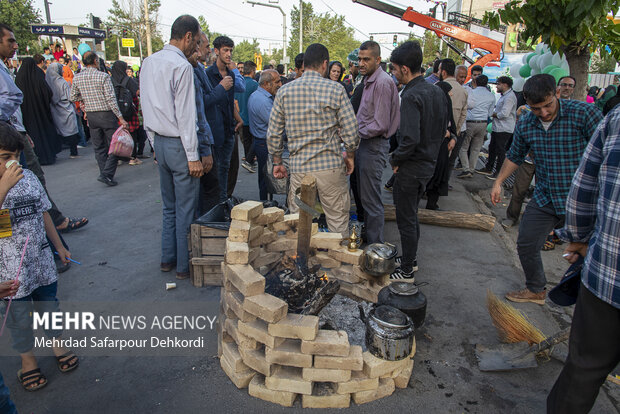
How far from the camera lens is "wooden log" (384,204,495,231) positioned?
555 centimetres

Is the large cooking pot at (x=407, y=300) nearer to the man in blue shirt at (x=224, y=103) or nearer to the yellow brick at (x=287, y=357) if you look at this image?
the yellow brick at (x=287, y=357)

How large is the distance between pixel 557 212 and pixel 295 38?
53130 millimetres

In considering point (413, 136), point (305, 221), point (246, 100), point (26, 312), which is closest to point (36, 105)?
point (246, 100)

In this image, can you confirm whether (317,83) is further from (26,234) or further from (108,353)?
(108,353)

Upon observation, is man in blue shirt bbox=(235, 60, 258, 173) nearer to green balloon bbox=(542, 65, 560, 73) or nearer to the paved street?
the paved street

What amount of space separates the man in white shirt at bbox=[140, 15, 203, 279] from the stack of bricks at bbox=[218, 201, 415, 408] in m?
1.29

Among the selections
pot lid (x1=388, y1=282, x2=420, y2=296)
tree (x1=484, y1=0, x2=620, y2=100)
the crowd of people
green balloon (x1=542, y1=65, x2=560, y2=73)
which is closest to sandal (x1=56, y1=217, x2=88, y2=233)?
the crowd of people

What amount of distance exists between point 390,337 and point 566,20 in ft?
12.8

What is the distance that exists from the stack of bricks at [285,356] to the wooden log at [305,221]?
444 millimetres

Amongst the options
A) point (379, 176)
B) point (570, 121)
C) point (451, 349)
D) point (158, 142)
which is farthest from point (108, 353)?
point (570, 121)

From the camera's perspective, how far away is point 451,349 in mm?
3068

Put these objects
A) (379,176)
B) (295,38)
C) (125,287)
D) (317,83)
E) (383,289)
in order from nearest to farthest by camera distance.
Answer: (383,289) < (317,83) < (125,287) < (379,176) < (295,38)

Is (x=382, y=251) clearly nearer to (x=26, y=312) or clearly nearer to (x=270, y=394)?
(x=270, y=394)

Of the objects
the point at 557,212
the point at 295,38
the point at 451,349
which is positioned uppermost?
the point at 295,38
